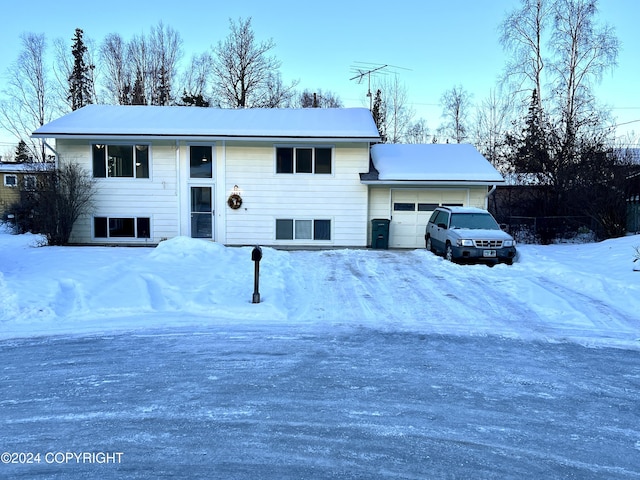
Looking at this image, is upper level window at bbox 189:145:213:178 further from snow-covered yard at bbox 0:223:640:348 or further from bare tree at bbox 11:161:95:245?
snow-covered yard at bbox 0:223:640:348

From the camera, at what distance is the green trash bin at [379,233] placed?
56.1ft

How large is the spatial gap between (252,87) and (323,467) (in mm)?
37792

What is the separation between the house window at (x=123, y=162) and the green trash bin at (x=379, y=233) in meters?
8.67

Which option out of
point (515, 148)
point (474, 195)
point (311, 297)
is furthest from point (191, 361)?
point (515, 148)

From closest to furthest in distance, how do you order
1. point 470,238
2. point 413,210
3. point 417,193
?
point 470,238
point 417,193
point 413,210

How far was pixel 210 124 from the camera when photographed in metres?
18.1

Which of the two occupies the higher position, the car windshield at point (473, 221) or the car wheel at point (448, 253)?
the car windshield at point (473, 221)

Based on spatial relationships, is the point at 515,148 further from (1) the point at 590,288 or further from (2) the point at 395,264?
(1) the point at 590,288

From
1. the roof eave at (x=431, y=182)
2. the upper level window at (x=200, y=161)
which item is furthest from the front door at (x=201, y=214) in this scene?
the roof eave at (x=431, y=182)

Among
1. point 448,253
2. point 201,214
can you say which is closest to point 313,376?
point 448,253

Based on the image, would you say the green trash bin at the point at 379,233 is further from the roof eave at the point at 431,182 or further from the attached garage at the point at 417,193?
the roof eave at the point at 431,182

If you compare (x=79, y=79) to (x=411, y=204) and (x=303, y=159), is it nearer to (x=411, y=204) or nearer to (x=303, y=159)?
(x=303, y=159)

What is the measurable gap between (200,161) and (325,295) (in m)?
10.3

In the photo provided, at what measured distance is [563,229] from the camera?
1920 cm
